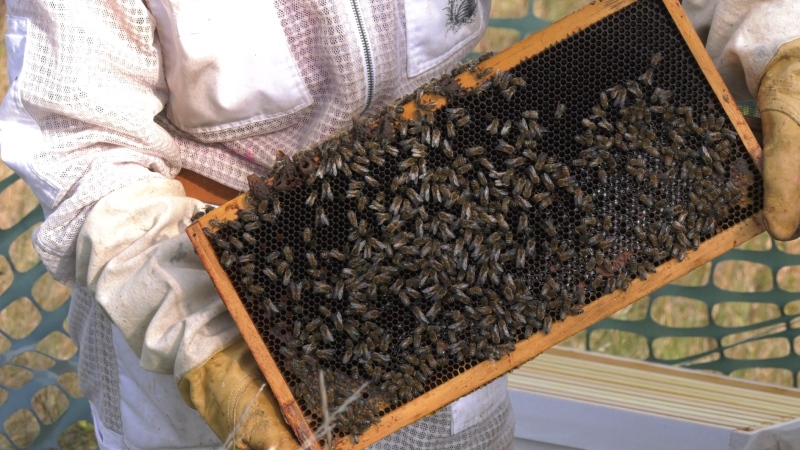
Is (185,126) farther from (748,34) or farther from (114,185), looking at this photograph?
(748,34)

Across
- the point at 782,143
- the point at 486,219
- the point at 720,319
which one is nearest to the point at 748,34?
the point at 782,143

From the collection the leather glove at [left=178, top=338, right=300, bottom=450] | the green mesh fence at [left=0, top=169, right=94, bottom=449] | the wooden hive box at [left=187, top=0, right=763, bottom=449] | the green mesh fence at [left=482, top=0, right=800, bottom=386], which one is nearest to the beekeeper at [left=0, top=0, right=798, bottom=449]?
the leather glove at [left=178, top=338, right=300, bottom=450]

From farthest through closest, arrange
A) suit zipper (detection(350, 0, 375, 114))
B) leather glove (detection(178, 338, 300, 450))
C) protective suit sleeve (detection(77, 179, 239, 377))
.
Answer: suit zipper (detection(350, 0, 375, 114))
protective suit sleeve (detection(77, 179, 239, 377))
leather glove (detection(178, 338, 300, 450))

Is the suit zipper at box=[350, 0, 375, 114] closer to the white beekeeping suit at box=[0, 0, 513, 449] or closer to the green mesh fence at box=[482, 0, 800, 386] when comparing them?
the white beekeeping suit at box=[0, 0, 513, 449]

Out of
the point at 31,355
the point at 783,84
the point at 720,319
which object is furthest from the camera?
the point at 720,319

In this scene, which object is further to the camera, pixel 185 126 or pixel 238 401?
pixel 185 126

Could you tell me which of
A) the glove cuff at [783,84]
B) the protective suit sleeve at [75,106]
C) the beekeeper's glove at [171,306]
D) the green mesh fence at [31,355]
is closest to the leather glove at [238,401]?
the beekeeper's glove at [171,306]

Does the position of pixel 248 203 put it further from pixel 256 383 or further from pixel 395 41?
pixel 395 41

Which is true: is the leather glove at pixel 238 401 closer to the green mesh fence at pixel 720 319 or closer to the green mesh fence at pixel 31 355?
the green mesh fence at pixel 31 355
